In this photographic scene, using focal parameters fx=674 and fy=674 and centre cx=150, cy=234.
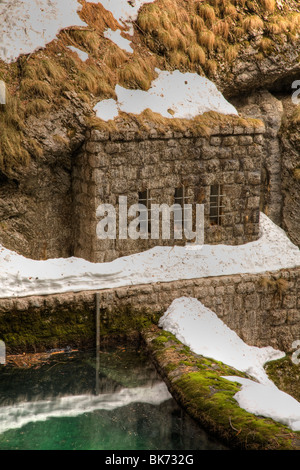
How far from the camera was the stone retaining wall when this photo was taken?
11438 millimetres

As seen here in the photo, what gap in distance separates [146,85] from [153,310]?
14.6ft

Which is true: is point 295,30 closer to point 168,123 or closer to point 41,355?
point 168,123

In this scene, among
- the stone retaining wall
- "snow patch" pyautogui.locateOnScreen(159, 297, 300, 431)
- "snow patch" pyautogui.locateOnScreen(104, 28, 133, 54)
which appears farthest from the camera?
"snow patch" pyautogui.locateOnScreen(104, 28, 133, 54)

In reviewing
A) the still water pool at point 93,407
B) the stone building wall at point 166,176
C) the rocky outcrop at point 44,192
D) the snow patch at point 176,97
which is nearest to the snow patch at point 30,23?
the rocky outcrop at point 44,192

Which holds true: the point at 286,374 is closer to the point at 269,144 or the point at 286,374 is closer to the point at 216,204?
the point at 216,204

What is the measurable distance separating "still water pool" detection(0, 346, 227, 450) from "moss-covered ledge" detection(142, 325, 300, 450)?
0.56 feet

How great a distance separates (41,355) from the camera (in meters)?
11.5

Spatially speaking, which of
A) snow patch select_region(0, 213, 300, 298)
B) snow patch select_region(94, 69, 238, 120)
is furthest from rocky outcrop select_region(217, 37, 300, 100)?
snow patch select_region(0, 213, 300, 298)

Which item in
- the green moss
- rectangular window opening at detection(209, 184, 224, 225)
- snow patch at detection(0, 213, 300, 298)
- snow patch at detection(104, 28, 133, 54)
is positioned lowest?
the green moss

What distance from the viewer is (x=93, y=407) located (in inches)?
390

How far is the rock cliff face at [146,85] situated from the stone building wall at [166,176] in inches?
20.7

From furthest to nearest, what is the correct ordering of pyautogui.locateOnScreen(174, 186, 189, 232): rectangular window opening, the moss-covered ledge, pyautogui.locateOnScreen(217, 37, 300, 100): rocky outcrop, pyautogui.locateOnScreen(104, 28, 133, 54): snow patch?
pyautogui.locateOnScreen(217, 37, 300, 100): rocky outcrop, pyautogui.locateOnScreen(104, 28, 133, 54): snow patch, pyautogui.locateOnScreen(174, 186, 189, 232): rectangular window opening, the moss-covered ledge

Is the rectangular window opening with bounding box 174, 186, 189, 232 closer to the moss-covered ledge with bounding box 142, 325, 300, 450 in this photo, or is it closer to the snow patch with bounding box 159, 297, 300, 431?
the snow patch with bounding box 159, 297, 300, 431
